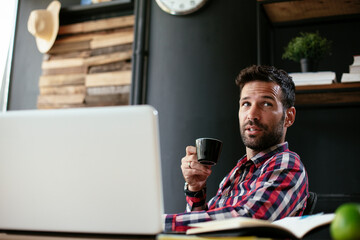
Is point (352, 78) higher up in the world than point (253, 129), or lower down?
higher up

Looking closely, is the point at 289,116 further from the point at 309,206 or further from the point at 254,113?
the point at 309,206

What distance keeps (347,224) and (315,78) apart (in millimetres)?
1666

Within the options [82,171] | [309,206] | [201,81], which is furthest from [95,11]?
[82,171]

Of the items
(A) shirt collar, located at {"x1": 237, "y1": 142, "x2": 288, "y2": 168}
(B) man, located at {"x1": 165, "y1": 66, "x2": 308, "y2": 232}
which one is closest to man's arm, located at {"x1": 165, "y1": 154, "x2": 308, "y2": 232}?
(B) man, located at {"x1": 165, "y1": 66, "x2": 308, "y2": 232}

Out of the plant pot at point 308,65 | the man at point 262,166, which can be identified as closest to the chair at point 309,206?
the man at point 262,166

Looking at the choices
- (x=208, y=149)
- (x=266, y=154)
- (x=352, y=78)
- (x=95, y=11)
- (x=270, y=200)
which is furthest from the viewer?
(x=95, y=11)

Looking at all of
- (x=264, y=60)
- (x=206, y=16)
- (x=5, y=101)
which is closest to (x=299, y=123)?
(x=264, y=60)

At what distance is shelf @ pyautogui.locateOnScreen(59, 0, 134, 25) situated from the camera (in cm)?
334

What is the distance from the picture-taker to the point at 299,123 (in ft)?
8.48

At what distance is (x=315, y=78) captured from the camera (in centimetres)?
221

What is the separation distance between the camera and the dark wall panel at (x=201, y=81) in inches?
104

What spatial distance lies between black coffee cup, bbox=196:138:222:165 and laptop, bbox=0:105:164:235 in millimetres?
582

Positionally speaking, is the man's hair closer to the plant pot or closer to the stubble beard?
the stubble beard

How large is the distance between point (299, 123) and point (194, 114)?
65cm
